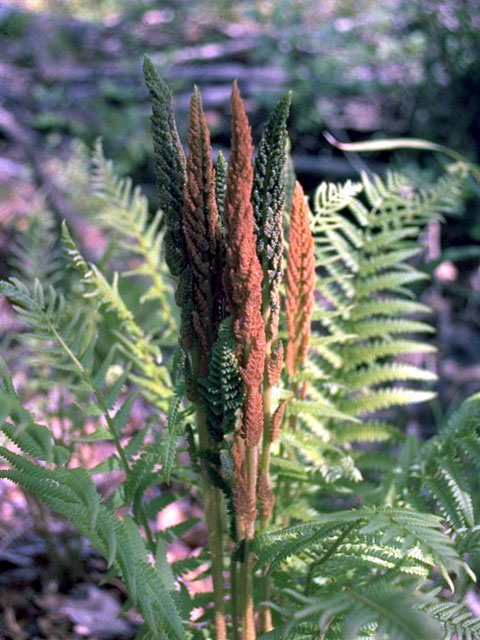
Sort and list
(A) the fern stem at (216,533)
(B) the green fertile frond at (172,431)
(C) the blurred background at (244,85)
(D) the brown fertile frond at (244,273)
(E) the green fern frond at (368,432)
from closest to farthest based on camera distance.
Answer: (D) the brown fertile frond at (244,273)
(B) the green fertile frond at (172,431)
(A) the fern stem at (216,533)
(E) the green fern frond at (368,432)
(C) the blurred background at (244,85)

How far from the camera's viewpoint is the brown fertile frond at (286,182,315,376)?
4.02ft

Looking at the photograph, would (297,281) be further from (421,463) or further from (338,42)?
(338,42)

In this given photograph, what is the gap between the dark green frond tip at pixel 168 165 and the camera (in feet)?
3.50

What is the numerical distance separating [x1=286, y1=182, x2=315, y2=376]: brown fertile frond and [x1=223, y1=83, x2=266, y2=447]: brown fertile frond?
0.65 feet

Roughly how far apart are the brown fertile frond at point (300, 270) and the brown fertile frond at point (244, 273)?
0.65ft

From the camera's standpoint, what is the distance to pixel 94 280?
1508 mm

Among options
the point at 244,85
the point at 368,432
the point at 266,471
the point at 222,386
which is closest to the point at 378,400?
the point at 368,432

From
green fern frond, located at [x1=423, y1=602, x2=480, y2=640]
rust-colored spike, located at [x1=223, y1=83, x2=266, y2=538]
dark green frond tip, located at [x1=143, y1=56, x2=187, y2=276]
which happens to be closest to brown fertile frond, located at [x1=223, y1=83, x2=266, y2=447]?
rust-colored spike, located at [x1=223, y1=83, x2=266, y2=538]

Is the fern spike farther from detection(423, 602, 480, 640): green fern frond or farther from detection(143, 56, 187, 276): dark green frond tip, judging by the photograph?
detection(423, 602, 480, 640): green fern frond

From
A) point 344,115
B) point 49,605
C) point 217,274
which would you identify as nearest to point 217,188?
point 217,274

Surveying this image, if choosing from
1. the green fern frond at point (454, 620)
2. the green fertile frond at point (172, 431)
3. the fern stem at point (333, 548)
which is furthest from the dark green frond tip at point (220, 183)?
the green fern frond at point (454, 620)

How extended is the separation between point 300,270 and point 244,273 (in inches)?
11.2

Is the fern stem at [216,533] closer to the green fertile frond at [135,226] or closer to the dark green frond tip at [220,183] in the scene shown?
the dark green frond tip at [220,183]

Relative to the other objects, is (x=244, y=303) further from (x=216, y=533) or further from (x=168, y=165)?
(x=216, y=533)
